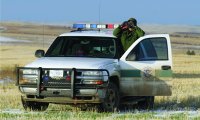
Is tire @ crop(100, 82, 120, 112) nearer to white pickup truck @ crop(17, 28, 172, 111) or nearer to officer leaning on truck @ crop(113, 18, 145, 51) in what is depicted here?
white pickup truck @ crop(17, 28, 172, 111)

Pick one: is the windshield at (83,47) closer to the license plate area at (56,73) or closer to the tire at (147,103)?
the license plate area at (56,73)

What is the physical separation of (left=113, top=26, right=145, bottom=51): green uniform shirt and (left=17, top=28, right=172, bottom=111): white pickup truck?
28 cm

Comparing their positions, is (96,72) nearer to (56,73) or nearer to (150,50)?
(56,73)

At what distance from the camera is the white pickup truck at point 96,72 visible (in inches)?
503

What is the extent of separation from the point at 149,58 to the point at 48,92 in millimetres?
2710

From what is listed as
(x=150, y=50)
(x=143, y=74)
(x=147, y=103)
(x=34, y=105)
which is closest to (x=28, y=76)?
(x=34, y=105)

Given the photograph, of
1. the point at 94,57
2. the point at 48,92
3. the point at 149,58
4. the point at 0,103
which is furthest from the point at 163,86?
the point at 0,103

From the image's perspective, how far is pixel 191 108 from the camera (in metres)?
14.9

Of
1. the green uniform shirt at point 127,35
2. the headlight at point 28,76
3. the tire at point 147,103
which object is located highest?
the green uniform shirt at point 127,35

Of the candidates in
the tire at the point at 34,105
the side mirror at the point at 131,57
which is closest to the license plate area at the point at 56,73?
the tire at the point at 34,105

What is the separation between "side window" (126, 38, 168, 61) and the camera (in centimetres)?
1411

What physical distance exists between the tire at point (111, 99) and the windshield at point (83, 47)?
0.95 metres

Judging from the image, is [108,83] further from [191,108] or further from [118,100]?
A: [191,108]

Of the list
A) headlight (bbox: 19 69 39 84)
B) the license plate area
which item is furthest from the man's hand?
headlight (bbox: 19 69 39 84)
